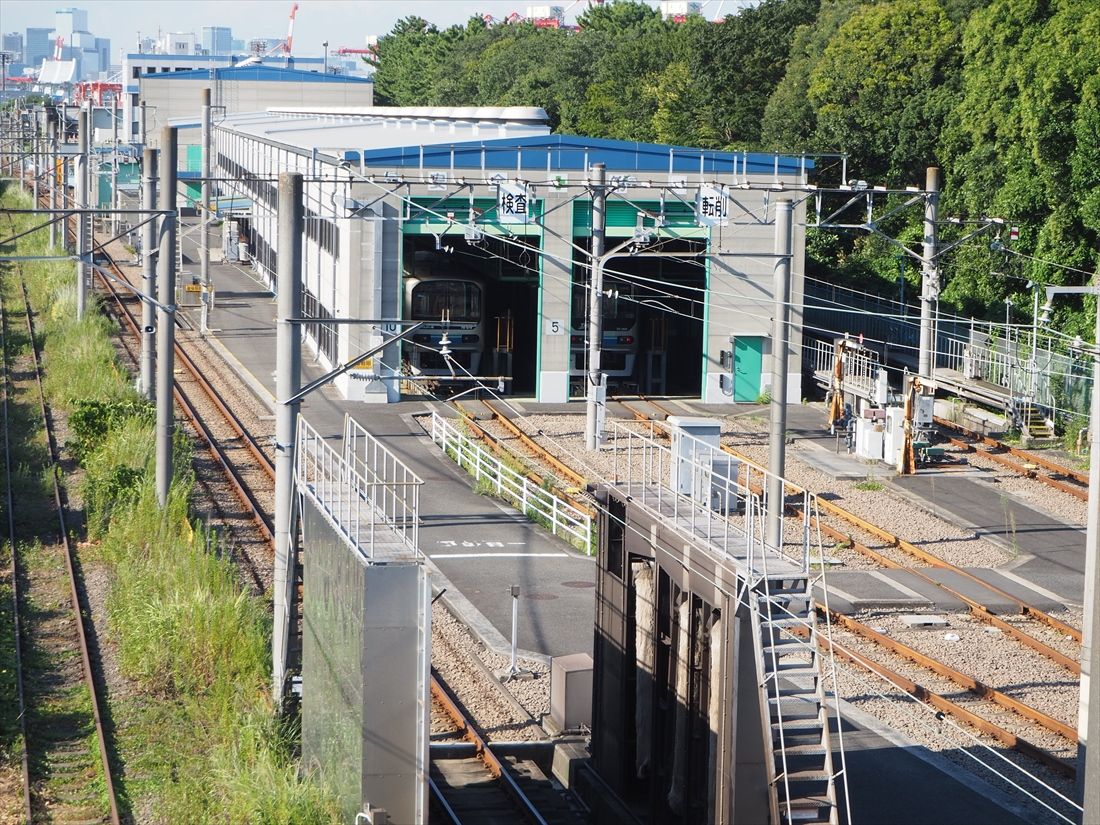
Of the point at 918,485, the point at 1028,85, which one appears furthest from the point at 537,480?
the point at 1028,85

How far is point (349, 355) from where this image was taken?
28.0m

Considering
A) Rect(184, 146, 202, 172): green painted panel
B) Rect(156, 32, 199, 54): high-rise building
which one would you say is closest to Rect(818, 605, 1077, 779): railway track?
Rect(184, 146, 202, 172): green painted panel

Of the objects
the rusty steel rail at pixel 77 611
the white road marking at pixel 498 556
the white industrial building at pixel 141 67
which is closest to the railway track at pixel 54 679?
the rusty steel rail at pixel 77 611

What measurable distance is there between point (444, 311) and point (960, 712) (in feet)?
58.9

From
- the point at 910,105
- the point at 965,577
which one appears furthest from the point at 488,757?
the point at 910,105

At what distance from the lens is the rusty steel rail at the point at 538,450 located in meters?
22.3

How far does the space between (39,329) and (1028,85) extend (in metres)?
22.0

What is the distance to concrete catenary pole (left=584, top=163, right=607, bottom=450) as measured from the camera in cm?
2412

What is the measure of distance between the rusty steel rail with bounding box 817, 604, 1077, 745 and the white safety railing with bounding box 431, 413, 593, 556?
12.8 ft

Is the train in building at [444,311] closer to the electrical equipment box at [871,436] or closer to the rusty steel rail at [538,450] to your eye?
the rusty steel rail at [538,450]

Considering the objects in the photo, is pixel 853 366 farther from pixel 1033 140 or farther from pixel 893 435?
pixel 1033 140

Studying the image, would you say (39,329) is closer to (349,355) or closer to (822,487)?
(349,355)

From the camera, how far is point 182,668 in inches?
515

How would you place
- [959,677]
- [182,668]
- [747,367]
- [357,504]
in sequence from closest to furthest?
[357,504]
[182,668]
[959,677]
[747,367]
